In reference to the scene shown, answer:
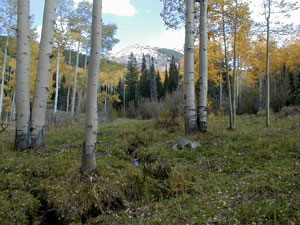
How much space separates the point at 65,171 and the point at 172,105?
12.6 meters

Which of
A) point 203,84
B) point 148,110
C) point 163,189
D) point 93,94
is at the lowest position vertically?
point 163,189

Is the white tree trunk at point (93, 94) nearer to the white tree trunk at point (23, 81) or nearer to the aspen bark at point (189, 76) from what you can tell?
the white tree trunk at point (23, 81)

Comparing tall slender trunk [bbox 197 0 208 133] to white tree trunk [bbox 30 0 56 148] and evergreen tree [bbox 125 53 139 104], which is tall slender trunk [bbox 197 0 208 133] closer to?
white tree trunk [bbox 30 0 56 148]

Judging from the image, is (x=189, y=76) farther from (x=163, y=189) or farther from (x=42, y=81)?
(x=42, y=81)

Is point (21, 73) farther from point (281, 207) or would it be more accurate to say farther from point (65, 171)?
point (281, 207)

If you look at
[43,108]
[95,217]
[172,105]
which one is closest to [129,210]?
[95,217]

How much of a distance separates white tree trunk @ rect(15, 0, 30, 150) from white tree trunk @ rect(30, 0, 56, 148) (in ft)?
0.57

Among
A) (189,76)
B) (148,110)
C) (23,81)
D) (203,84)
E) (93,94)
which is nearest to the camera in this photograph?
(93,94)

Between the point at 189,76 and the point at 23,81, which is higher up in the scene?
the point at 189,76

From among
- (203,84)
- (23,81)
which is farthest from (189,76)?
(23,81)

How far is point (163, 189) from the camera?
3350 millimetres

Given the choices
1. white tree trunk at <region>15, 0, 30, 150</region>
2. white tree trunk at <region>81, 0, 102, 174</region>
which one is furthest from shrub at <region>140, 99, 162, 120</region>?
white tree trunk at <region>81, 0, 102, 174</region>

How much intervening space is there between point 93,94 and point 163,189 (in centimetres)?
186

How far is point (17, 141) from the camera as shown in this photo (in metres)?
5.21
